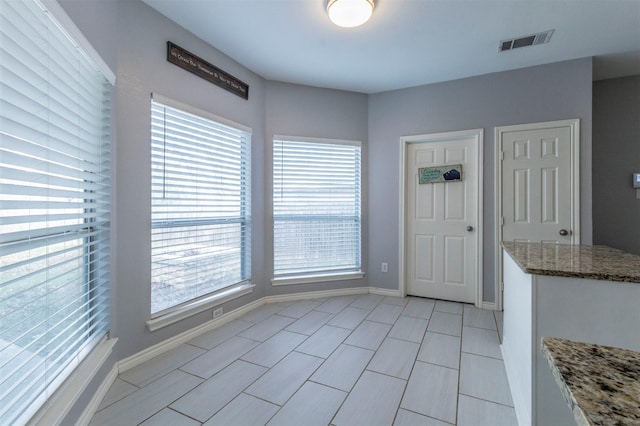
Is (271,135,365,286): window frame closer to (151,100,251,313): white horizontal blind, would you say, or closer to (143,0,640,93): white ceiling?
(151,100,251,313): white horizontal blind

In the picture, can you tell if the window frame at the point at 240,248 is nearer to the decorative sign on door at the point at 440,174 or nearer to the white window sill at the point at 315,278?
the white window sill at the point at 315,278

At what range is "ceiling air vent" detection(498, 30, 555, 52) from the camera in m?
2.54

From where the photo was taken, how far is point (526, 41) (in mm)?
2631

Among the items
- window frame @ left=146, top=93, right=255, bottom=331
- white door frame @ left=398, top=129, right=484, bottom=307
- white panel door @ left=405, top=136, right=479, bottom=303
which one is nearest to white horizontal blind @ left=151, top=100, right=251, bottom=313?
window frame @ left=146, top=93, right=255, bottom=331

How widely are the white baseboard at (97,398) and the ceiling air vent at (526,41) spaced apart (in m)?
4.06

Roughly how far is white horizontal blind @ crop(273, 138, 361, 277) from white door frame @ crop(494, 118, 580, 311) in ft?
5.21

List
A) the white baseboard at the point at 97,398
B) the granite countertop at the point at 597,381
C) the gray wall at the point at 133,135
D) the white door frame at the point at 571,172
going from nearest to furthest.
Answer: the granite countertop at the point at 597,381 < the white baseboard at the point at 97,398 < the gray wall at the point at 133,135 < the white door frame at the point at 571,172

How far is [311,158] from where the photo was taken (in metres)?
3.62

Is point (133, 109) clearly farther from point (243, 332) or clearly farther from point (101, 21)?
point (243, 332)

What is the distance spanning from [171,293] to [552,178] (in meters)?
3.87

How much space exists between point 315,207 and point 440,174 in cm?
159

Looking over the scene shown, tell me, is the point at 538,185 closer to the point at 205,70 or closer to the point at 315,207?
the point at 315,207

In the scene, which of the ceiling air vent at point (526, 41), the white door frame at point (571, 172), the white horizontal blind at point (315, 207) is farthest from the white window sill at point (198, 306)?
the ceiling air vent at point (526, 41)

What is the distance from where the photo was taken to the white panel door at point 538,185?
3.00 m
